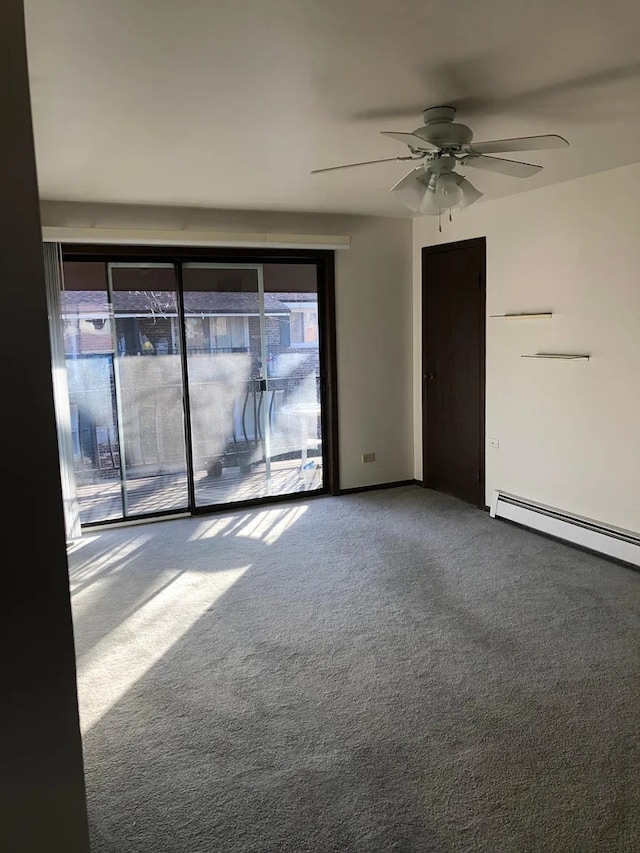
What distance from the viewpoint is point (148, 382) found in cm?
509

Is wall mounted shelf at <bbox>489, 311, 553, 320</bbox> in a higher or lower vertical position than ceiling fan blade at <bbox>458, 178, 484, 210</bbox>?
lower

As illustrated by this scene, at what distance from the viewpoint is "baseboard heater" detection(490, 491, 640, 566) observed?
4.00m

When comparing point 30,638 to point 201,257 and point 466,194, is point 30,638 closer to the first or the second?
point 466,194

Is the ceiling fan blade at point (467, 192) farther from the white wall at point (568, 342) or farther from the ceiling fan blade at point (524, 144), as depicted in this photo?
the white wall at point (568, 342)

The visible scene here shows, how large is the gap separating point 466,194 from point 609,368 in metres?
1.67

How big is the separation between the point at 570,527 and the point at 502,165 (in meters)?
2.49

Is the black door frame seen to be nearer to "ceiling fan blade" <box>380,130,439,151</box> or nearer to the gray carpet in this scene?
the gray carpet

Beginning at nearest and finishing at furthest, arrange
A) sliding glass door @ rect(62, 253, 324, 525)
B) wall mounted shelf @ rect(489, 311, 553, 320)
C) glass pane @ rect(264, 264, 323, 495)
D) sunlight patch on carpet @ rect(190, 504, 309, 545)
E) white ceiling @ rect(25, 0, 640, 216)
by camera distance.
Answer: white ceiling @ rect(25, 0, 640, 216) < wall mounted shelf @ rect(489, 311, 553, 320) < sunlight patch on carpet @ rect(190, 504, 309, 545) < sliding glass door @ rect(62, 253, 324, 525) < glass pane @ rect(264, 264, 323, 495)

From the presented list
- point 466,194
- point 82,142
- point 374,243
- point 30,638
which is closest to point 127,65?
point 82,142

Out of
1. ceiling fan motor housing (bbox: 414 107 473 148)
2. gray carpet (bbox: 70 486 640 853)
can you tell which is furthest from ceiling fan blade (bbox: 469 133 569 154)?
gray carpet (bbox: 70 486 640 853)

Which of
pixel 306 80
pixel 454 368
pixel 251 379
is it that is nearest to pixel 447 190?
pixel 306 80

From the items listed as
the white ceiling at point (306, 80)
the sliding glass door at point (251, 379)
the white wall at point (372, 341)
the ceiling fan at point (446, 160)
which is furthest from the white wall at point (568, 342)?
the sliding glass door at point (251, 379)

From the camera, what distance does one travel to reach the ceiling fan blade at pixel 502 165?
290 centimetres

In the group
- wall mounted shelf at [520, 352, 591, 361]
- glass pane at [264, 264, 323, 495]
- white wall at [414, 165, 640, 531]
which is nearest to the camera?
white wall at [414, 165, 640, 531]
